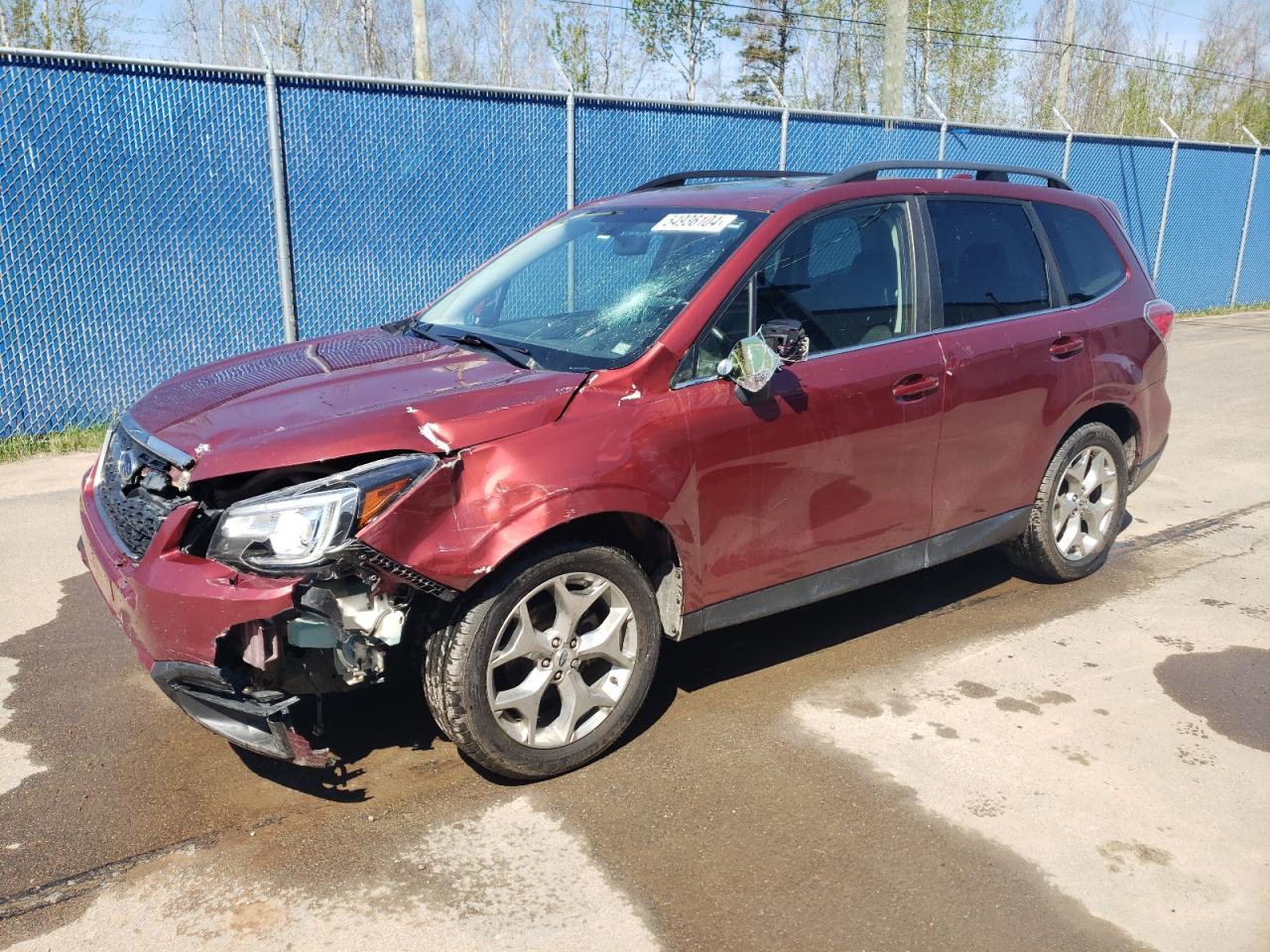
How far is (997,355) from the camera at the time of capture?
461 centimetres

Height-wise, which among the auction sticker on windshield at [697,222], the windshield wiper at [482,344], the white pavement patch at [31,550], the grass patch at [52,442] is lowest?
the grass patch at [52,442]

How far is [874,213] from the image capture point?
14.4ft

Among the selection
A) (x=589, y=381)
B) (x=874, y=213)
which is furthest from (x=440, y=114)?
(x=589, y=381)

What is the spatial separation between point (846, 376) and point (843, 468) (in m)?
0.35

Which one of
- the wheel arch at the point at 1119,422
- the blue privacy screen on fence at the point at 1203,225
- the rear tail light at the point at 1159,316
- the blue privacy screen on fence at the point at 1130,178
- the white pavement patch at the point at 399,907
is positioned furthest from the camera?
the blue privacy screen on fence at the point at 1203,225

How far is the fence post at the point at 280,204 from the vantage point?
880cm

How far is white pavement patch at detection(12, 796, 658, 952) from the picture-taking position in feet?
9.18

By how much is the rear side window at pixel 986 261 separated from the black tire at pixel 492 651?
1.93m

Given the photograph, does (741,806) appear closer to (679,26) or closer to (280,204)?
(280,204)

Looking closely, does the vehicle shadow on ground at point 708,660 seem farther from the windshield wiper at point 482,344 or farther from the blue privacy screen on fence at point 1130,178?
the blue privacy screen on fence at point 1130,178

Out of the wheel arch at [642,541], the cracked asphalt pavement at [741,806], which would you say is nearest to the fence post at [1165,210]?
the cracked asphalt pavement at [741,806]

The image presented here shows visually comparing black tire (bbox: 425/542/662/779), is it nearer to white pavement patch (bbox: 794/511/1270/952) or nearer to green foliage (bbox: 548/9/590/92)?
white pavement patch (bbox: 794/511/1270/952)

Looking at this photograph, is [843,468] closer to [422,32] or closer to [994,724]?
[994,724]

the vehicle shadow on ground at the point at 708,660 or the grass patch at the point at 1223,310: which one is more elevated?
the vehicle shadow on ground at the point at 708,660
